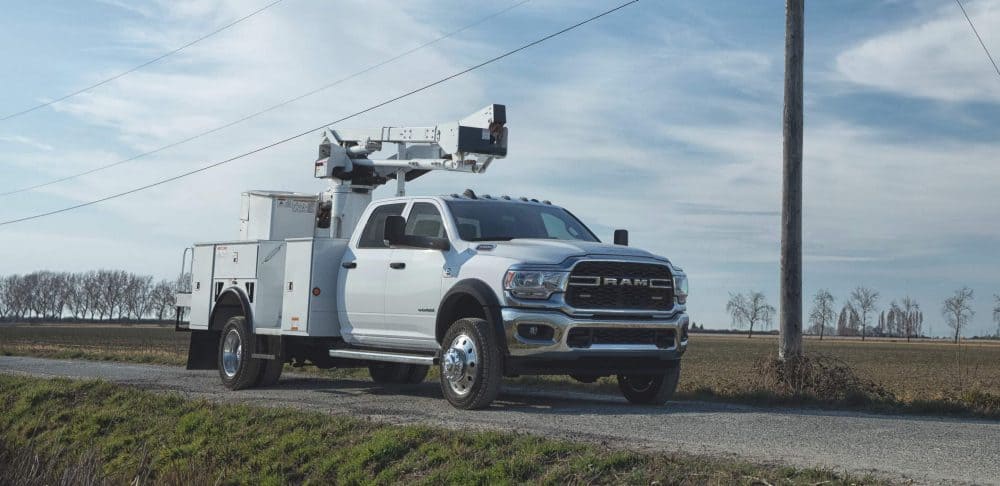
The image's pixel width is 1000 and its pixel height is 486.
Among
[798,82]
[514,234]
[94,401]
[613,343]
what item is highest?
[798,82]

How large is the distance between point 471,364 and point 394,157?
20.7 feet

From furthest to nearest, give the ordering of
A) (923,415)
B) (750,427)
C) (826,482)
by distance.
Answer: (923,415) → (750,427) → (826,482)

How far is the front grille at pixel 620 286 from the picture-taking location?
1118 cm

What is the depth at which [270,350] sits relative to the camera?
14727mm

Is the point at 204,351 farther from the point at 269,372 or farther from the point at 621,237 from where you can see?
the point at 621,237

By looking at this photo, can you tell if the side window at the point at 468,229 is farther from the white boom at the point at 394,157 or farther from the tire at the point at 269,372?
the tire at the point at 269,372

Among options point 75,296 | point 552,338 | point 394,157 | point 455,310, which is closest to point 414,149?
point 394,157

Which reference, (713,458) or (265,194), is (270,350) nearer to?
(265,194)

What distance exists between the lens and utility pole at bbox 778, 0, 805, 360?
15.5 m

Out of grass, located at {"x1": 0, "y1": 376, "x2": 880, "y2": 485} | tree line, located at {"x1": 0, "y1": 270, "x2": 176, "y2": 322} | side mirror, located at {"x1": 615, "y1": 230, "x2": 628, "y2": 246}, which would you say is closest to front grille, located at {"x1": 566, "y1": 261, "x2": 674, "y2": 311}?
side mirror, located at {"x1": 615, "y1": 230, "x2": 628, "y2": 246}

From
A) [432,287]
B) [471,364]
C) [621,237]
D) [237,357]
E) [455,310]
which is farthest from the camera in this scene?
[237,357]

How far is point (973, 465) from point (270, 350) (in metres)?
9.50

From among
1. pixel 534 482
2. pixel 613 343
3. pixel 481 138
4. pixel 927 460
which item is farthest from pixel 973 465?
pixel 481 138

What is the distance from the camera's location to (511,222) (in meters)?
12.7
